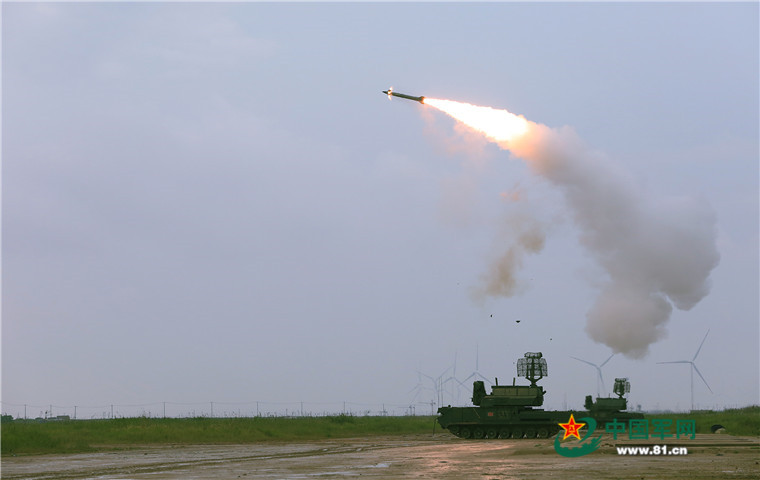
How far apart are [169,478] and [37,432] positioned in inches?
877

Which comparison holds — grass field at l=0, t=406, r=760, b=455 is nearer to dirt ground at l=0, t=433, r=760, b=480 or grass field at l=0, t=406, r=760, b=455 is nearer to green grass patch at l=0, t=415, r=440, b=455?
green grass patch at l=0, t=415, r=440, b=455

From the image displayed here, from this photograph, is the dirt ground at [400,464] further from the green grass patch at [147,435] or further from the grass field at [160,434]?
the grass field at [160,434]

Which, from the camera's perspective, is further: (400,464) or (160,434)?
(160,434)

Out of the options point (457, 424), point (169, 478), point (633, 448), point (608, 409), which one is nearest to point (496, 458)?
point (633, 448)

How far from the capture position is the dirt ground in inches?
910

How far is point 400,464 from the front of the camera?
1067 inches

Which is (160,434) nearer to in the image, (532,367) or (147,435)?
(147,435)

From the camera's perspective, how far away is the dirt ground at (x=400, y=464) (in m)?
23.1

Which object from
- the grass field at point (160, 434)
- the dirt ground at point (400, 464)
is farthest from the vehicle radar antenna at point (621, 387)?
the dirt ground at point (400, 464)

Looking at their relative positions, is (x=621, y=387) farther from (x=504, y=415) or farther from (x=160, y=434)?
(x=160, y=434)

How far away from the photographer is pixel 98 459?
31.9 metres

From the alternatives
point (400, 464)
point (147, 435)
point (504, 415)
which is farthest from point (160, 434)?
point (400, 464)

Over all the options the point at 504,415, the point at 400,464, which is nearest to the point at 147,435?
the point at 504,415

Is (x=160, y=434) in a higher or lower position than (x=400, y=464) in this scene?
lower
